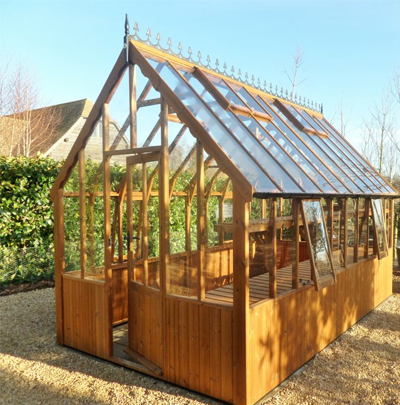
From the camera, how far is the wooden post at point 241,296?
3881 millimetres

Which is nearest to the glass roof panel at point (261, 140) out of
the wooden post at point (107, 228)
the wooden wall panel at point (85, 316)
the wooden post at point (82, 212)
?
the wooden post at point (107, 228)

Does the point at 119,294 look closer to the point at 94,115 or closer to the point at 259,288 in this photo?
the point at 259,288

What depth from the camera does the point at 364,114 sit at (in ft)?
73.2

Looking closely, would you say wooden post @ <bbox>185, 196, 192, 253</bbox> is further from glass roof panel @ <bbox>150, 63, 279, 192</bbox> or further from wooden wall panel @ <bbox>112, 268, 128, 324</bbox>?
wooden wall panel @ <bbox>112, 268, 128, 324</bbox>

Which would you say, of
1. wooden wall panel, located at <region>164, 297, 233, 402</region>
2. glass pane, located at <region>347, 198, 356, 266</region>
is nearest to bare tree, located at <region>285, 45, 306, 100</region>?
glass pane, located at <region>347, 198, 356, 266</region>

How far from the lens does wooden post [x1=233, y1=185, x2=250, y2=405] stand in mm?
3881

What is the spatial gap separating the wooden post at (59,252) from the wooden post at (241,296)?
2988mm

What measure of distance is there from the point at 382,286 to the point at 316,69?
582 inches

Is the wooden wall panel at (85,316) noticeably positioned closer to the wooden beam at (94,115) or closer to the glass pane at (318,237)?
the wooden beam at (94,115)

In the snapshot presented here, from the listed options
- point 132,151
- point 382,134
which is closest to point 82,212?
point 132,151

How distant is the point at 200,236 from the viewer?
13.9ft

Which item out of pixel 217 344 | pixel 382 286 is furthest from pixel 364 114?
pixel 217 344

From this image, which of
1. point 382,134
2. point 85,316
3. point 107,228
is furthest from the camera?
point 382,134

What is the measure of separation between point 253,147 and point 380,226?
15.6ft
